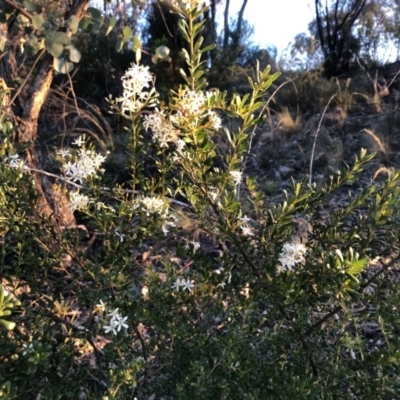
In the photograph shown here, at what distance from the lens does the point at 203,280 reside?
5.30ft

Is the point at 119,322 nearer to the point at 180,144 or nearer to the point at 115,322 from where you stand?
the point at 115,322

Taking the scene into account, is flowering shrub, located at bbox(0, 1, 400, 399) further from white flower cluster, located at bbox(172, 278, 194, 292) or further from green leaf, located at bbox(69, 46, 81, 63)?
green leaf, located at bbox(69, 46, 81, 63)

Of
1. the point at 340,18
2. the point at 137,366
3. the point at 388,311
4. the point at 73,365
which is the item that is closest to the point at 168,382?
the point at 73,365

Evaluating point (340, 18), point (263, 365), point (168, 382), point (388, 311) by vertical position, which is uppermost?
point (340, 18)

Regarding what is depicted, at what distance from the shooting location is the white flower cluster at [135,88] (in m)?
1.43

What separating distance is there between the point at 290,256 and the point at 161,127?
461 millimetres

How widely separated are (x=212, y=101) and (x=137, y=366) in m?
0.65

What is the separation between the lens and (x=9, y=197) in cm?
153

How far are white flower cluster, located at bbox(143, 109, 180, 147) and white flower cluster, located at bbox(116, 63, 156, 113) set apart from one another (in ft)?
0.17

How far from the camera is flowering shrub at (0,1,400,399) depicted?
4.40ft

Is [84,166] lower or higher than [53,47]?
lower

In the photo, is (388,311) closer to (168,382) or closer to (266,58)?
(168,382)

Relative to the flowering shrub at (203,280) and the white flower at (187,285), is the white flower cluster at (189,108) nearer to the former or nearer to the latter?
the flowering shrub at (203,280)

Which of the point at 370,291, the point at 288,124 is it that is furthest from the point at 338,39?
the point at 370,291
